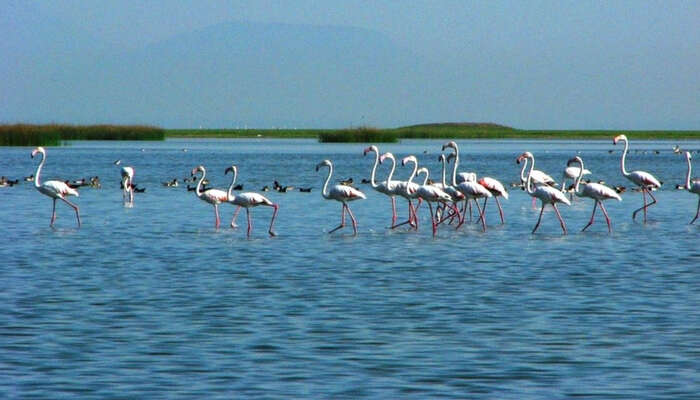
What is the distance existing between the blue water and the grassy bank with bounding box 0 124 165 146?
53119 mm

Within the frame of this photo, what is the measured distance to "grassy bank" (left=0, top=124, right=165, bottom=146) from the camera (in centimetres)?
7556

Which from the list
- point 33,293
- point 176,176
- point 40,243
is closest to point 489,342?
point 33,293

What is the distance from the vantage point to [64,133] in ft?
293

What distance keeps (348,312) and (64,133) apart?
80.0m

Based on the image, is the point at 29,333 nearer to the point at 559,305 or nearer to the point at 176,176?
the point at 559,305

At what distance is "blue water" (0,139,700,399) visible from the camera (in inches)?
363

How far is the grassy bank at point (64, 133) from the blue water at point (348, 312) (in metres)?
53.1

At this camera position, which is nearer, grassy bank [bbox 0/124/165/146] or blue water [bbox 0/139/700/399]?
blue water [bbox 0/139/700/399]

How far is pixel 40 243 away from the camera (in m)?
20.4

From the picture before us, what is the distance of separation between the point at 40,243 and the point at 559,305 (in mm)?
10651

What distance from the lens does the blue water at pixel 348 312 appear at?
363 inches

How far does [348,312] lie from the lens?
1248cm

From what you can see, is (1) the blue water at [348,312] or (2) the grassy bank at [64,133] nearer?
(1) the blue water at [348,312]

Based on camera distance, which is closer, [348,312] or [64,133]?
[348,312]
